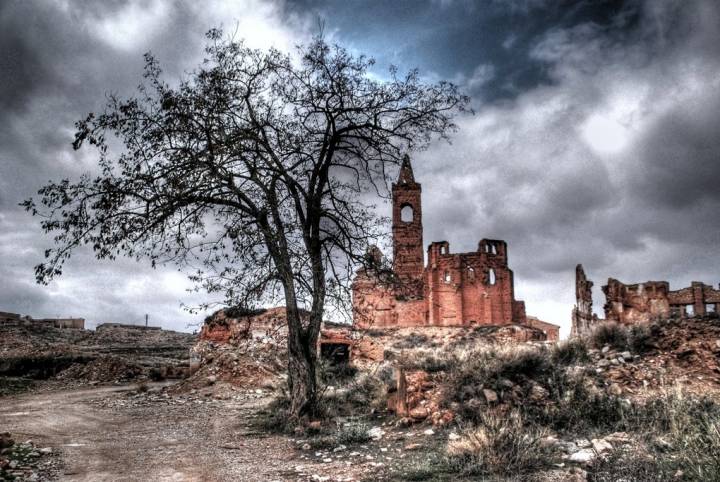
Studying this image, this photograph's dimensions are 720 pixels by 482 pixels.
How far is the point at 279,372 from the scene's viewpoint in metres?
24.6

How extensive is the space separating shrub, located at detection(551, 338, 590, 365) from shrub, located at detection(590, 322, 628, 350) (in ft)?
1.51

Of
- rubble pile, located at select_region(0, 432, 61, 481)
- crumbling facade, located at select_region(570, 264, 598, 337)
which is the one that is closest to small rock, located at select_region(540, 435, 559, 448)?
rubble pile, located at select_region(0, 432, 61, 481)

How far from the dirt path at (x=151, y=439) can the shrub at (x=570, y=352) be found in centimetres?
726

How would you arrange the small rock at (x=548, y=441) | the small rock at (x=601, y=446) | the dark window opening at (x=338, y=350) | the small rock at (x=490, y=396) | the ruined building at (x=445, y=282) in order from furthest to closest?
1. the ruined building at (x=445, y=282)
2. the dark window opening at (x=338, y=350)
3. the small rock at (x=490, y=396)
4. the small rock at (x=548, y=441)
5. the small rock at (x=601, y=446)

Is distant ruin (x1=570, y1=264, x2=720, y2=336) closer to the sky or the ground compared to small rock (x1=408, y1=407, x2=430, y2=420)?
closer to the sky

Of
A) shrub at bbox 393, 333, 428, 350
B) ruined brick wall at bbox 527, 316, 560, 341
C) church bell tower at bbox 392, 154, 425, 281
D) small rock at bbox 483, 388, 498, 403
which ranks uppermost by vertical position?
church bell tower at bbox 392, 154, 425, 281

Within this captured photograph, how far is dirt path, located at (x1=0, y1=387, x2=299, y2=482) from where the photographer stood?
6.76 metres

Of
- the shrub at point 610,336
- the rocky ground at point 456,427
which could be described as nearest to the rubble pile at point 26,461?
the rocky ground at point 456,427

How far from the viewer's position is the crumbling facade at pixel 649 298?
Result: 36181mm

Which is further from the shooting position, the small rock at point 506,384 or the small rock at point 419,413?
the small rock at point 506,384

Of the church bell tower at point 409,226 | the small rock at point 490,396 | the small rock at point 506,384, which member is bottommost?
the small rock at point 490,396

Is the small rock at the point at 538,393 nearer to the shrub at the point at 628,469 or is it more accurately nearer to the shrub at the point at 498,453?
the shrub at the point at 498,453

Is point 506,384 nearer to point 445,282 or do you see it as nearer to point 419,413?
point 419,413

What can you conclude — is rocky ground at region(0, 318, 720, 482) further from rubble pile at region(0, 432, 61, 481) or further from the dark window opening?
the dark window opening
